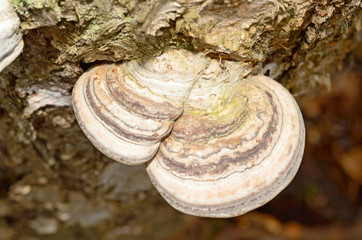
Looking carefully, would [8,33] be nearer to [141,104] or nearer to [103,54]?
[103,54]

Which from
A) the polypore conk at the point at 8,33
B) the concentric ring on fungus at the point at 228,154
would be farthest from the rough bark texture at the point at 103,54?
the concentric ring on fungus at the point at 228,154

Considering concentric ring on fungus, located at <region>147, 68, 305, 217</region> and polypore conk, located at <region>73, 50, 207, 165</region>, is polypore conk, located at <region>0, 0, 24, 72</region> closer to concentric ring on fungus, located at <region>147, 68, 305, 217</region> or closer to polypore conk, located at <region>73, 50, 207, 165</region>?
polypore conk, located at <region>73, 50, 207, 165</region>

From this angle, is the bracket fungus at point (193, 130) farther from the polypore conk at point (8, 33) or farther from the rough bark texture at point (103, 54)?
the polypore conk at point (8, 33)

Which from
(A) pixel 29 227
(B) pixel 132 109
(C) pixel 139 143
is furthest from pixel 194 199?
(A) pixel 29 227

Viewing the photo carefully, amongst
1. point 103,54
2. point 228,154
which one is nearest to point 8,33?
point 103,54

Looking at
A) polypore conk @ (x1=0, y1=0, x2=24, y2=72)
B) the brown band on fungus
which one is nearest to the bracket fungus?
the brown band on fungus

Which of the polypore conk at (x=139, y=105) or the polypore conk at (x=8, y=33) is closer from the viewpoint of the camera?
the polypore conk at (x=8, y=33)
